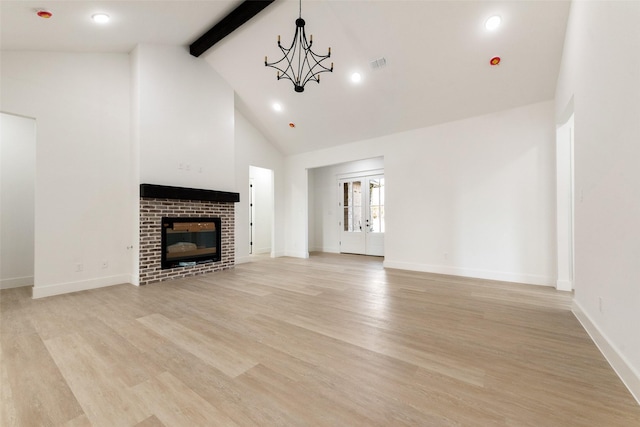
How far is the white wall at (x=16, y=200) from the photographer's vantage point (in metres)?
4.00

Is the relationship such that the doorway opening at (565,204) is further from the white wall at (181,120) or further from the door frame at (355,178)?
the white wall at (181,120)

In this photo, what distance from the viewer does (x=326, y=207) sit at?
27.2ft

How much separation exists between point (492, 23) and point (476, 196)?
2.50 meters

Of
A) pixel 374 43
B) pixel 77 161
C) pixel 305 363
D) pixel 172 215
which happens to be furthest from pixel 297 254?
pixel 305 363

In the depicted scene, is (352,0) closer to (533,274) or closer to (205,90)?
(205,90)

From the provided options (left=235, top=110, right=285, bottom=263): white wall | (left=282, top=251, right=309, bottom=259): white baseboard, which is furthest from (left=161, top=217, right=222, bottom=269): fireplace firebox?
(left=282, top=251, right=309, bottom=259): white baseboard

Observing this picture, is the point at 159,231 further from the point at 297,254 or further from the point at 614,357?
the point at 614,357

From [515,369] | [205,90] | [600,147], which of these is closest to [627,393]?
[515,369]

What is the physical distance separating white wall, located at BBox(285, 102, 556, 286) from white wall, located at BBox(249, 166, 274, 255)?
3.46 meters

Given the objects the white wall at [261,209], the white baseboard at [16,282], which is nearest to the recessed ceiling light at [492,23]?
the white wall at [261,209]

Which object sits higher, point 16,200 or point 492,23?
point 492,23

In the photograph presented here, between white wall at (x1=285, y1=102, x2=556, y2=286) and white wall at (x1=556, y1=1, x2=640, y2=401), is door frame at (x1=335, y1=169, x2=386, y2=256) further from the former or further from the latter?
white wall at (x1=556, y1=1, x2=640, y2=401)

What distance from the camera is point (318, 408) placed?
144 centimetres

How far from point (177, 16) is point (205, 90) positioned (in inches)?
55.3
